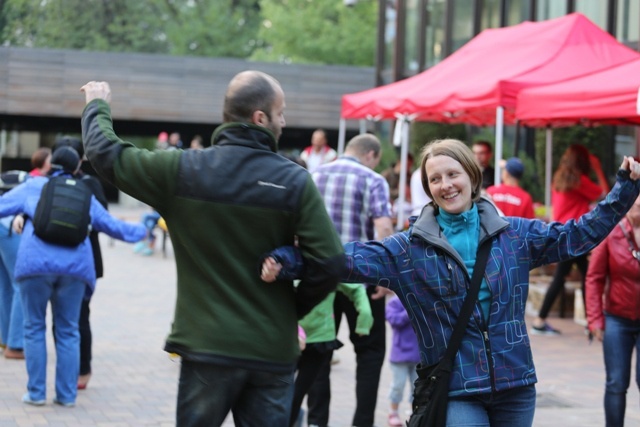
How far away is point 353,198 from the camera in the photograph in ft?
22.8

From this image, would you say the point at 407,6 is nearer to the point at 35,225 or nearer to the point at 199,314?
the point at 35,225

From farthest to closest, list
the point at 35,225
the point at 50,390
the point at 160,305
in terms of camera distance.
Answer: the point at 160,305
the point at 50,390
the point at 35,225

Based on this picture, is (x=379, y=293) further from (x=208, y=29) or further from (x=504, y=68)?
(x=208, y=29)

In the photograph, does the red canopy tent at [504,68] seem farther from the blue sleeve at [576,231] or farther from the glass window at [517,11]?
the blue sleeve at [576,231]

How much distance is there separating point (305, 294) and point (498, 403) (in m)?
0.79

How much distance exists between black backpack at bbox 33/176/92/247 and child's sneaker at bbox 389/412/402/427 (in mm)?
2373

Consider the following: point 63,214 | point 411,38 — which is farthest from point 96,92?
point 411,38

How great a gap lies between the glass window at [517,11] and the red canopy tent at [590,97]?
33.2 feet

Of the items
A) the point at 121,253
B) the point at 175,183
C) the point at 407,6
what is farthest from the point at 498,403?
the point at 407,6

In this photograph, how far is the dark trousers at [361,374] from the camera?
676cm

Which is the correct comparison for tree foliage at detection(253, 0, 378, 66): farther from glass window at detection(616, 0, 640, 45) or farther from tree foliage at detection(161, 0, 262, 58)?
glass window at detection(616, 0, 640, 45)

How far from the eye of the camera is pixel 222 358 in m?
3.64

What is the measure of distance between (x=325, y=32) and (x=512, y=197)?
3193cm

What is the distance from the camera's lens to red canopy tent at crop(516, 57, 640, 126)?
8930 mm
